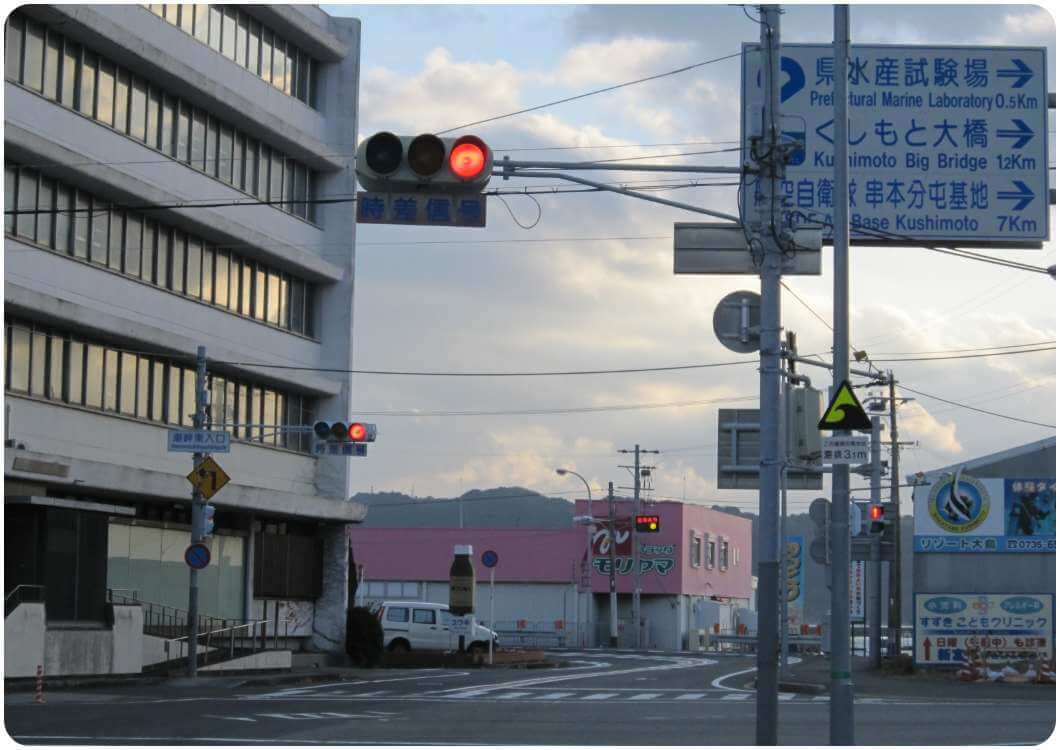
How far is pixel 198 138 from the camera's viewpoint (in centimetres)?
4097

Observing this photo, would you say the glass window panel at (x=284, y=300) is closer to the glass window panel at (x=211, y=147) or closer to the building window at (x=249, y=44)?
the glass window panel at (x=211, y=147)

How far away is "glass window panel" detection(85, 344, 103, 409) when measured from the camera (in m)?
36.7

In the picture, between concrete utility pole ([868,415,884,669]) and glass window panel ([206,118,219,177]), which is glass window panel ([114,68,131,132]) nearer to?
glass window panel ([206,118,219,177])

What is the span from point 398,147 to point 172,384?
27227 mm

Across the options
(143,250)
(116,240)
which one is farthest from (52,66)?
(143,250)

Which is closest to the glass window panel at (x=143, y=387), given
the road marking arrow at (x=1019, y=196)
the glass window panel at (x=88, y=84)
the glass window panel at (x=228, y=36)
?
the glass window panel at (x=88, y=84)

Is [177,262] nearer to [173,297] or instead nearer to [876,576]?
[173,297]

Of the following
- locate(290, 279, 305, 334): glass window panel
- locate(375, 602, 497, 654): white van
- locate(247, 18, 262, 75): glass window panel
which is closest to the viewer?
locate(247, 18, 262, 75): glass window panel

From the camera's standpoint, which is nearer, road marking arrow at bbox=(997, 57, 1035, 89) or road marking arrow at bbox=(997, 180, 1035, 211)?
road marking arrow at bbox=(997, 180, 1035, 211)

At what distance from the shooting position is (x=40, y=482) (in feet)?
111

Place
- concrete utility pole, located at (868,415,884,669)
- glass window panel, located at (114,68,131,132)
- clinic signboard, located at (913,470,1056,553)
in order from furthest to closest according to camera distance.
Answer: concrete utility pole, located at (868,415,884,669) < clinic signboard, located at (913,470,1056,553) < glass window panel, located at (114,68,131,132)

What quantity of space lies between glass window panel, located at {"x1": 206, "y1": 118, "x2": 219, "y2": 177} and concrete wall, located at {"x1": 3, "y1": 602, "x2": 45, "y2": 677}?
14588 mm

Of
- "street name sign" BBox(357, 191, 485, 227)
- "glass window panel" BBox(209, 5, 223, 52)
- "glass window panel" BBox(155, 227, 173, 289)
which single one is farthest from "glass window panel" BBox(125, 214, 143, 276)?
"street name sign" BBox(357, 191, 485, 227)

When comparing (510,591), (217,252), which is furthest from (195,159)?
(510,591)
